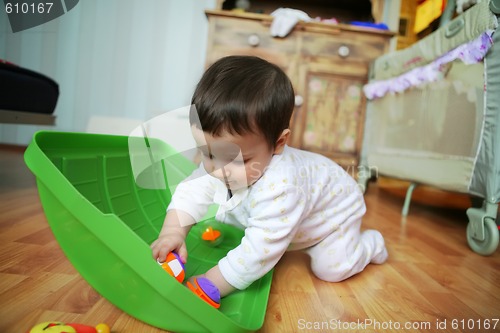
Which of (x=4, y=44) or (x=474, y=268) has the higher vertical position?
(x=4, y=44)

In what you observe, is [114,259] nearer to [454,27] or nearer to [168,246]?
[168,246]

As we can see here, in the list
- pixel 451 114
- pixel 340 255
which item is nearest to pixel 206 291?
pixel 340 255

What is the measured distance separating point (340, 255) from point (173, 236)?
287mm

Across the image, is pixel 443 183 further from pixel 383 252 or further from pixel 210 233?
pixel 210 233

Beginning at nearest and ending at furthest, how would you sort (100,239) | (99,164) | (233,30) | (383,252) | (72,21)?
1. (100,239)
2. (99,164)
3. (383,252)
4. (233,30)
5. (72,21)

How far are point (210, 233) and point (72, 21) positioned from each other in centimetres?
189

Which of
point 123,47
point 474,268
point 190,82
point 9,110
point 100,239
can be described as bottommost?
point 474,268

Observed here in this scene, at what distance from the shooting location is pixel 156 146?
73 centimetres

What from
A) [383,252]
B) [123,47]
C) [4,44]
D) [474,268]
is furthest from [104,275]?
[123,47]

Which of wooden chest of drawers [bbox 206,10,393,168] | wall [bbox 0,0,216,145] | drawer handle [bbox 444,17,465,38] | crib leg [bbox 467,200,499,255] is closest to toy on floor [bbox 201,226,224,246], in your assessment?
crib leg [bbox 467,200,499,255]

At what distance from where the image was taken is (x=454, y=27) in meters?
0.94

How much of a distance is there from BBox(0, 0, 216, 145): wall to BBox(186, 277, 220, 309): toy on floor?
1702 millimetres

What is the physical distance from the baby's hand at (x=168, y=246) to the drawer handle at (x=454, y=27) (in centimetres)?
89

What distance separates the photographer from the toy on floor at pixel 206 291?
0.42 m
